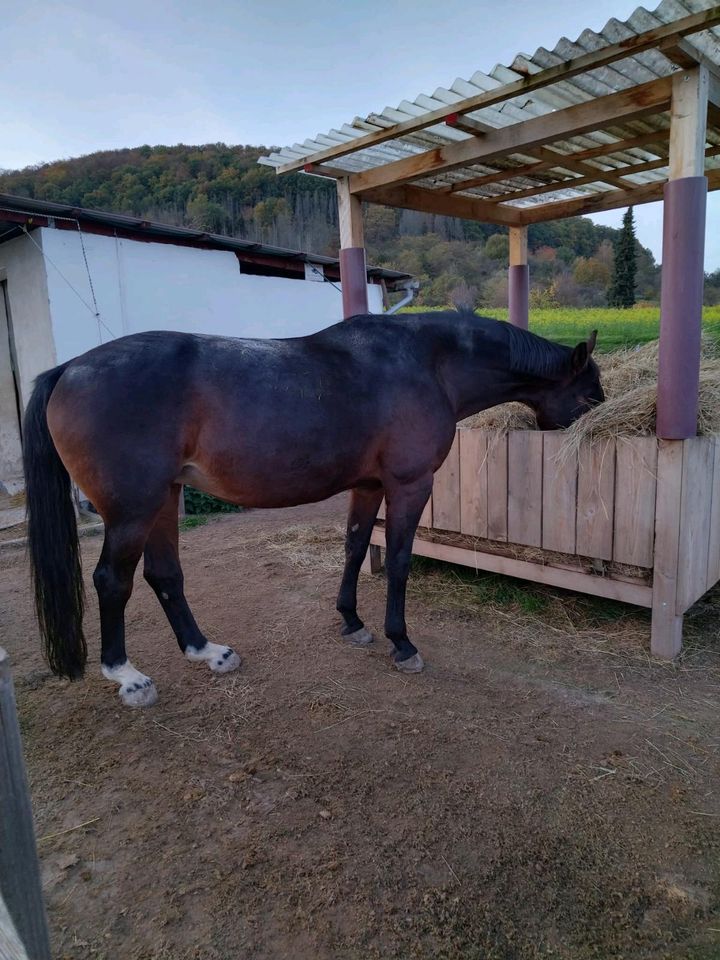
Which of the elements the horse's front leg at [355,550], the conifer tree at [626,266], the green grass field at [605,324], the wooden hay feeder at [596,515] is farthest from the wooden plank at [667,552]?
the conifer tree at [626,266]

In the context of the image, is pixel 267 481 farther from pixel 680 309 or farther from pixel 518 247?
pixel 518 247

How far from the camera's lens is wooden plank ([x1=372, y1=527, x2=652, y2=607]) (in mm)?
3059

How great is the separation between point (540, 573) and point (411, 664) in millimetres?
1052

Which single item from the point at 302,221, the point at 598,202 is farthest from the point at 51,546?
the point at 302,221

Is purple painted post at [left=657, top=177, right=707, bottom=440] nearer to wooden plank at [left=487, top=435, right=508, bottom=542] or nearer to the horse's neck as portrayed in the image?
the horse's neck

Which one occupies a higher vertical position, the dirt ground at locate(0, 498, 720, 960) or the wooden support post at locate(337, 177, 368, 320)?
the wooden support post at locate(337, 177, 368, 320)

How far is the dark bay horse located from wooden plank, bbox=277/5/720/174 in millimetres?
1050

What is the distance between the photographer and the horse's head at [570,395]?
10.8 feet

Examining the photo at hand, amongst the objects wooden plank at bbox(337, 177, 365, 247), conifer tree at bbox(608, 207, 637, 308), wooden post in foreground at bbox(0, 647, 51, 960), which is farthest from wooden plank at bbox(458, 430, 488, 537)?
conifer tree at bbox(608, 207, 637, 308)

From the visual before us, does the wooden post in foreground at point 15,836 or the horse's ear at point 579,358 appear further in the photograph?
the horse's ear at point 579,358

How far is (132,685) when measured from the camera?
2590 millimetres

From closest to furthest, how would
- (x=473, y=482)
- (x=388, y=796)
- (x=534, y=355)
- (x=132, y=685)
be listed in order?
(x=388, y=796) < (x=132, y=685) < (x=534, y=355) < (x=473, y=482)

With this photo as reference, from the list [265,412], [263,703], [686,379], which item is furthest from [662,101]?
[263,703]

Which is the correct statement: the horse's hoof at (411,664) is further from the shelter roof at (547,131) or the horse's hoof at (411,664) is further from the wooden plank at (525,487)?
the shelter roof at (547,131)
